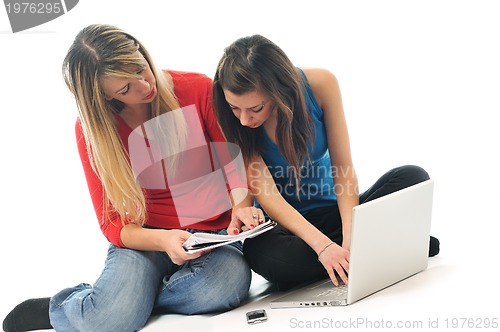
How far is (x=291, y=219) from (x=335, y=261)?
0.16 meters

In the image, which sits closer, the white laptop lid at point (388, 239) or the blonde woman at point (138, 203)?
the white laptop lid at point (388, 239)

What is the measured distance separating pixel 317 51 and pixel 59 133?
37.4 inches

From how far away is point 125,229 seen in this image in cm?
168

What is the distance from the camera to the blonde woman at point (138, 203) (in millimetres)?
1587

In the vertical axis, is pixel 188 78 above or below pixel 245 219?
above

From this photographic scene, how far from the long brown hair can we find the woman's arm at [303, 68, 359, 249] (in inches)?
2.4

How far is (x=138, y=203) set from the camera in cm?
168

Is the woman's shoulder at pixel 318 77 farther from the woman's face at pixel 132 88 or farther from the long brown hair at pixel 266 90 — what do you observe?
the woman's face at pixel 132 88

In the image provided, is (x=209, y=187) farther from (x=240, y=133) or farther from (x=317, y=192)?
(x=317, y=192)

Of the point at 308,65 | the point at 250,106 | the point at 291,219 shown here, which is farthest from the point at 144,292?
the point at 308,65

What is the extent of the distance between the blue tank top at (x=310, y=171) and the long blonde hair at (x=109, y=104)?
23cm

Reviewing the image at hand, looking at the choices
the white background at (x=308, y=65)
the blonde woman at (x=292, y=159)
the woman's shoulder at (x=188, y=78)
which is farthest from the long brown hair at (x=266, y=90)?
the white background at (x=308, y=65)

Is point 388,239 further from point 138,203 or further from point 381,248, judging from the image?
point 138,203

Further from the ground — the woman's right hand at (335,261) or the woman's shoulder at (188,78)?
the woman's shoulder at (188,78)
